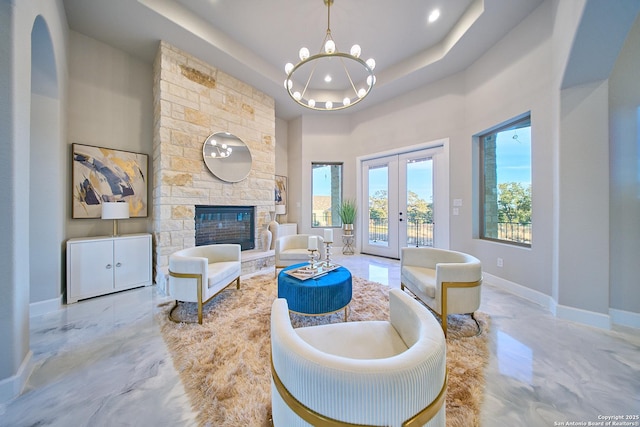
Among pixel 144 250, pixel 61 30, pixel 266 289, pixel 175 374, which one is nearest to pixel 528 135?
pixel 266 289

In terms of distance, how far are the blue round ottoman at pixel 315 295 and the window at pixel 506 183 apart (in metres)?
2.71

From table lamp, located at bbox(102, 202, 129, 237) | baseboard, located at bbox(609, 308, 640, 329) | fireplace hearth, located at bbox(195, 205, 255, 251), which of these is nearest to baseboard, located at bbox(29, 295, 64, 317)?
table lamp, located at bbox(102, 202, 129, 237)

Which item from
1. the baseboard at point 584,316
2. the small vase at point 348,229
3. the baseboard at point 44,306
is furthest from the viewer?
the small vase at point 348,229

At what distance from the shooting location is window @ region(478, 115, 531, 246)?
300 centimetres

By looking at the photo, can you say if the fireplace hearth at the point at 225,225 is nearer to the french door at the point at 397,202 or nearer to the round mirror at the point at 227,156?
the round mirror at the point at 227,156

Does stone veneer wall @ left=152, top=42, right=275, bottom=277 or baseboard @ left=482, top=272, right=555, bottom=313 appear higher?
stone veneer wall @ left=152, top=42, right=275, bottom=277

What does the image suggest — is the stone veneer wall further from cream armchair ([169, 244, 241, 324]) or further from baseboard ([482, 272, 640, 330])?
baseboard ([482, 272, 640, 330])

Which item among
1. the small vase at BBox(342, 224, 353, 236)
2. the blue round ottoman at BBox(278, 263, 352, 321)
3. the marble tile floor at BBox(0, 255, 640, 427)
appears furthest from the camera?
the small vase at BBox(342, 224, 353, 236)

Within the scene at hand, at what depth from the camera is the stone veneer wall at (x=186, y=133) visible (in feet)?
10.5

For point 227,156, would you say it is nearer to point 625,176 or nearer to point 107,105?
point 107,105

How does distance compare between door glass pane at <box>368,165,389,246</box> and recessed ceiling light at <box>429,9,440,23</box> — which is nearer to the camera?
recessed ceiling light at <box>429,9,440,23</box>

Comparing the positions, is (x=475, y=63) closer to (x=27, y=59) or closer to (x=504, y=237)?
(x=504, y=237)

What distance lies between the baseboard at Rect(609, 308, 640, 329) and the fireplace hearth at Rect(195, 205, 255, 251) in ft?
15.6

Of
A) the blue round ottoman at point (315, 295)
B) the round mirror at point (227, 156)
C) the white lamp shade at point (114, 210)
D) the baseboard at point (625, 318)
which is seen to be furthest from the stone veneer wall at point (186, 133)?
the baseboard at point (625, 318)
